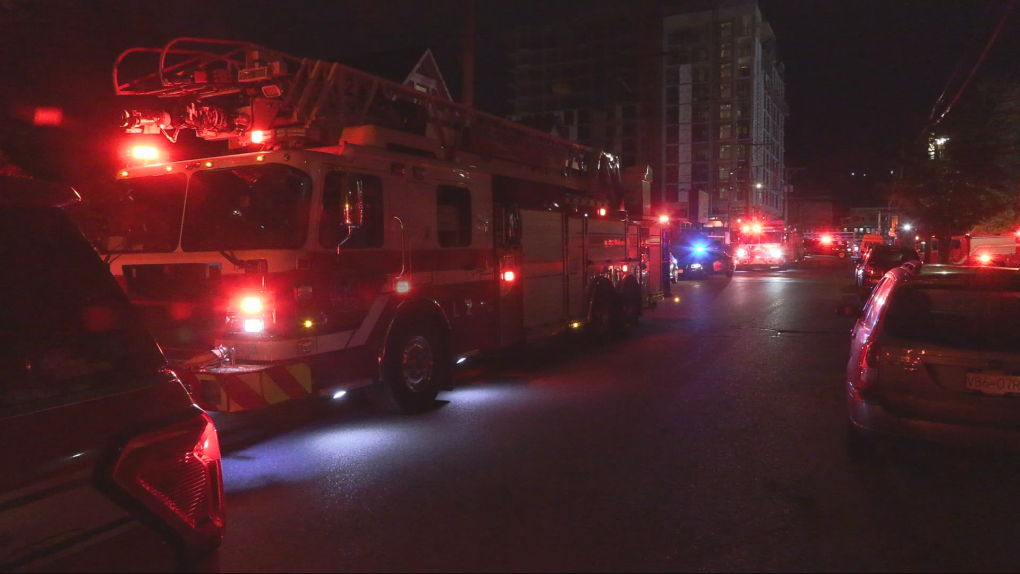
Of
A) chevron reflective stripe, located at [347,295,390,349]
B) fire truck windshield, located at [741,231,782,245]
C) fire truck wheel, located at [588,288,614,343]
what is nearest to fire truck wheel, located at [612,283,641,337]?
fire truck wheel, located at [588,288,614,343]

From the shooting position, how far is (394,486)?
5.23 m

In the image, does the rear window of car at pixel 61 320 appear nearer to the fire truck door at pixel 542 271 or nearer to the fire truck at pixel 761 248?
the fire truck door at pixel 542 271

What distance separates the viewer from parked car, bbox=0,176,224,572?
6.41ft

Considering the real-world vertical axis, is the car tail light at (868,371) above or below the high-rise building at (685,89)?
below

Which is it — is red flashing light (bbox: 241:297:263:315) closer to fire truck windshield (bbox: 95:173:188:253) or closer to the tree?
fire truck windshield (bbox: 95:173:188:253)

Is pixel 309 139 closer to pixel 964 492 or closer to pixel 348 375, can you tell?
pixel 348 375

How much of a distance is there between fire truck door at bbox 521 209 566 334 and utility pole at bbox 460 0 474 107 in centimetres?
585

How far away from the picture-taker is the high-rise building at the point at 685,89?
3219 inches

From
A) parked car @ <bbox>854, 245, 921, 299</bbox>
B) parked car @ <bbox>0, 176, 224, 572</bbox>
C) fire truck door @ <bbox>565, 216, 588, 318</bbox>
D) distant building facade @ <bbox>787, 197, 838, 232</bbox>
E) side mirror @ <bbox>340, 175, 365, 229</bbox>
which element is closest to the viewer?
parked car @ <bbox>0, 176, 224, 572</bbox>

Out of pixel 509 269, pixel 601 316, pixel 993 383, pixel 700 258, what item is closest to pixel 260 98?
pixel 509 269

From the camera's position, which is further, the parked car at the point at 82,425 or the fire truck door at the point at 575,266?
the fire truck door at the point at 575,266

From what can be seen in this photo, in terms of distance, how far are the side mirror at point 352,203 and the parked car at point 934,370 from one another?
4.10 meters

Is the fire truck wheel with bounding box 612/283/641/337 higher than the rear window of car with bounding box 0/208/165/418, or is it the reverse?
the rear window of car with bounding box 0/208/165/418

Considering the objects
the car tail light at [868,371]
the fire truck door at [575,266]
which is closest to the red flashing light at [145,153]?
the fire truck door at [575,266]
